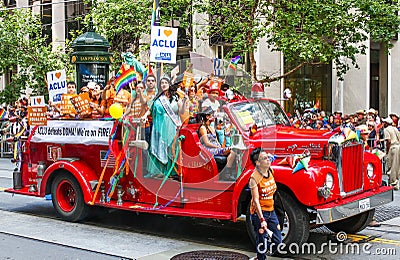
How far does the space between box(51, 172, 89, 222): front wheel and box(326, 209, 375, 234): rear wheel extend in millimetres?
4307

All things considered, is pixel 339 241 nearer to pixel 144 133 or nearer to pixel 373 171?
pixel 373 171

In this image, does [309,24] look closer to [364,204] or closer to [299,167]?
[364,204]

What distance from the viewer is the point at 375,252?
830 centimetres

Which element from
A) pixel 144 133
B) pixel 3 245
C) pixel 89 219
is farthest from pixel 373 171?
pixel 3 245

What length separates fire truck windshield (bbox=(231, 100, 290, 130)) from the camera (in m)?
9.08

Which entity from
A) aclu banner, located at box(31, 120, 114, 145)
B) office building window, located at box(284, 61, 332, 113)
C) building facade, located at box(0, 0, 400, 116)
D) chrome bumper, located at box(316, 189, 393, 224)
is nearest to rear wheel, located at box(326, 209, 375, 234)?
chrome bumper, located at box(316, 189, 393, 224)

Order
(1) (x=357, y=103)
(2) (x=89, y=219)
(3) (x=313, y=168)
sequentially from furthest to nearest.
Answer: (1) (x=357, y=103) → (2) (x=89, y=219) → (3) (x=313, y=168)

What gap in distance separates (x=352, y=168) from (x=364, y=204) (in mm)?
552

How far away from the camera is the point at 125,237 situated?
30.9 feet

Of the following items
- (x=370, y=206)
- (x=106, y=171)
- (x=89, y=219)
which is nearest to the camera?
(x=370, y=206)

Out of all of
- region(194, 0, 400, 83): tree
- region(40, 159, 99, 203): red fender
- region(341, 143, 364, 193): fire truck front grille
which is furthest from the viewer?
region(194, 0, 400, 83): tree

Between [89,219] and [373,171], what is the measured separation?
506cm

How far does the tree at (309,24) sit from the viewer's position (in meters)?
18.5

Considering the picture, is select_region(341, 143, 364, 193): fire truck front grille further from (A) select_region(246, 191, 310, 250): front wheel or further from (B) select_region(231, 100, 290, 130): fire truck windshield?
(B) select_region(231, 100, 290, 130): fire truck windshield
